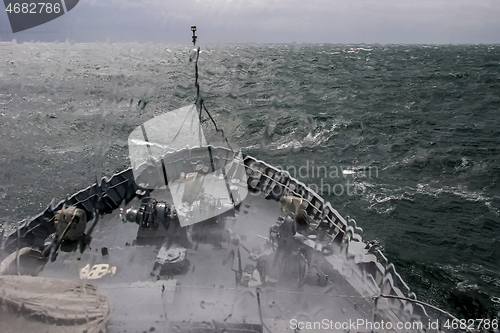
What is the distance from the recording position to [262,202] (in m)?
16.0

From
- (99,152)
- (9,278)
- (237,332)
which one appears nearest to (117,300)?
(9,278)

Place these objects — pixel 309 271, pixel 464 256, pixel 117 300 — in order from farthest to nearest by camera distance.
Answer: pixel 464 256
pixel 309 271
pixel 117 300

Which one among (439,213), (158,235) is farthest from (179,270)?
(439,213)

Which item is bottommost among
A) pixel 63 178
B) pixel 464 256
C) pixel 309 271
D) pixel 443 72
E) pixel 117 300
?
pixel 464 256

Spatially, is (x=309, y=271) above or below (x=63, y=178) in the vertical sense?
above

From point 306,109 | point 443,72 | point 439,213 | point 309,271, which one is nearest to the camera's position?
point 309,271

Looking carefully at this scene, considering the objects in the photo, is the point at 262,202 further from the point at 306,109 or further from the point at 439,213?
the point at 306,109

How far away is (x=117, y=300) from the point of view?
8.27m

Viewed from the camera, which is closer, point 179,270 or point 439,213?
point 179,270

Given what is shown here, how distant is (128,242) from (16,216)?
78.8ft

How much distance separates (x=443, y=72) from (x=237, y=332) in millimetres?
96897

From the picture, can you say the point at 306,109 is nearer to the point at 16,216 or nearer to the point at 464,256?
the point at 464,256

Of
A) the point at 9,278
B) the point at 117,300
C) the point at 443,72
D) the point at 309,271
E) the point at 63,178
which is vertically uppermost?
the point at 443,72

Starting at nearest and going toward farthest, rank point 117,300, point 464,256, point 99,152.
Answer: point 117,300
point 464,256
point 99,152
